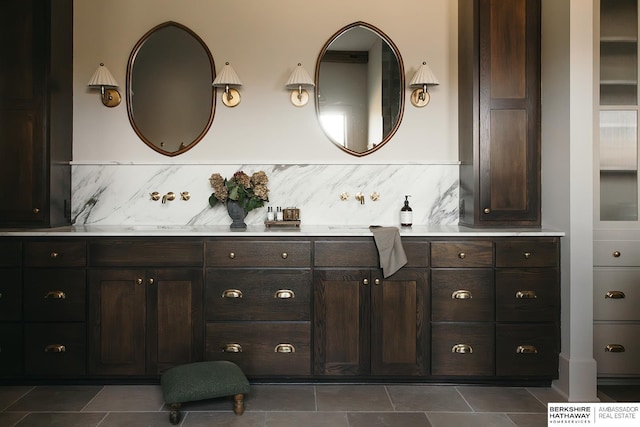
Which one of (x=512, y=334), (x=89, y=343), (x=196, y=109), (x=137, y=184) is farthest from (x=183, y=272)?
(x=512, y=334)

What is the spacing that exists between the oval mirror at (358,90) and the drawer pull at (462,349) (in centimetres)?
147

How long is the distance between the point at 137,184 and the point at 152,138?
1.13 feet

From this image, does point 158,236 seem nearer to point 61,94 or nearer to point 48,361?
point 48,361

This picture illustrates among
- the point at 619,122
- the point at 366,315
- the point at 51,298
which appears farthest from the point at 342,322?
the point at 619,122

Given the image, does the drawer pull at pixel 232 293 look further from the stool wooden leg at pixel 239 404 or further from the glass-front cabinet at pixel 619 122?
the glass-front cabinet at pixel 619 122

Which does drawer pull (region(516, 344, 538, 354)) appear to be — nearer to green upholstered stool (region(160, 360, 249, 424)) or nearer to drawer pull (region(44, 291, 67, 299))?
green upholstered stool (region(160, 360, 249, 424))

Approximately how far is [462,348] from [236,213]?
1.69m

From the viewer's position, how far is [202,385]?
9.39 feet

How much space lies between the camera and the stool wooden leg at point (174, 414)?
2805mm

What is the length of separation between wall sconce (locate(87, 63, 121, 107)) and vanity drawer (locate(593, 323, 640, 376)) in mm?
3543

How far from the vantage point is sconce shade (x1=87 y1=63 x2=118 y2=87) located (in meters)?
3.79

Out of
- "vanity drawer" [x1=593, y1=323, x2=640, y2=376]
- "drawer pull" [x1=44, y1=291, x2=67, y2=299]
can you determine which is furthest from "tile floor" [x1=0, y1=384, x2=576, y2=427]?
"drawer pull" [x1=44, y1=291, x2=67, y2=299]

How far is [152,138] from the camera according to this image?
3926 mm

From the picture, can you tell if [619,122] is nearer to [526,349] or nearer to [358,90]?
[526,349]
